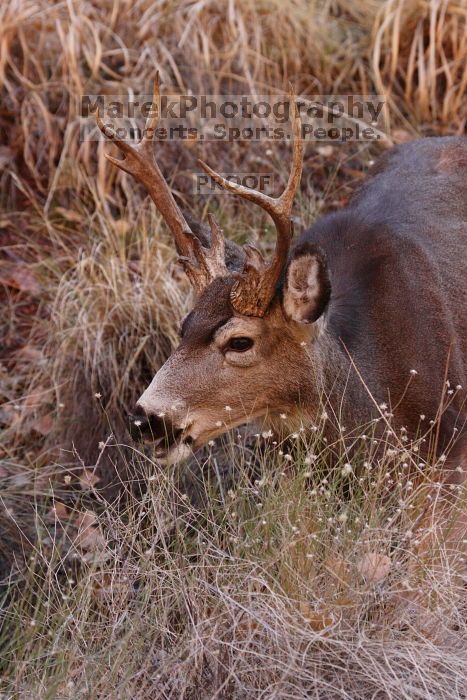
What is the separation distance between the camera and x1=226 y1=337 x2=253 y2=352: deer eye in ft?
15.4

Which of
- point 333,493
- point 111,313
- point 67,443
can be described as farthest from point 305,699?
point 111,313

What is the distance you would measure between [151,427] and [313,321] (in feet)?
2.53

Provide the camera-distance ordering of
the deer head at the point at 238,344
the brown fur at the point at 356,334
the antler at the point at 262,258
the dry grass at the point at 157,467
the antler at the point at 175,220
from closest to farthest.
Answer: the dry grass at the point at 157,467 < the antler at the point at 262,258 < the deer head at the point at 238,344 < the brown fur at the point at 356,334 < the antler at the point at 175,220

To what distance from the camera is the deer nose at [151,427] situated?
449cm

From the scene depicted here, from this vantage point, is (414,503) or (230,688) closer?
(230,688)

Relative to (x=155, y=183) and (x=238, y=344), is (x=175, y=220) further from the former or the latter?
(x=238, y=344)

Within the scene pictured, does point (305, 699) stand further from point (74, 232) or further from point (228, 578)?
point (74, 232)

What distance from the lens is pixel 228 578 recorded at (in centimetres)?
420

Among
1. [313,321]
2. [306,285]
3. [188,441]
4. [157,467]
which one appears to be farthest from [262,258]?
[157,467]

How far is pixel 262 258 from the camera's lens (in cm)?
462

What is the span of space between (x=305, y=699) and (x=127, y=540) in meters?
1.06

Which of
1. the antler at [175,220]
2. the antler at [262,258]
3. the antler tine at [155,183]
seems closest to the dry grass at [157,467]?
the antler at [262,258]

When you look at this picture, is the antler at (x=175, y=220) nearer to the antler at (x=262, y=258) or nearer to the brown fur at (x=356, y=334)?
the brown fur at (x=356, y=334)

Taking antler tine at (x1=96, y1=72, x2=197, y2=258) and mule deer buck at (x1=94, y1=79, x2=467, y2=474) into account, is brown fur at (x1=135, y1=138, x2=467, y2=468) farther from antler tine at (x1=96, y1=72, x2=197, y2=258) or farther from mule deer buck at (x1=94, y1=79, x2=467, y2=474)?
antler tine at (x1=96, y1=72, x2=197, y2=258)
